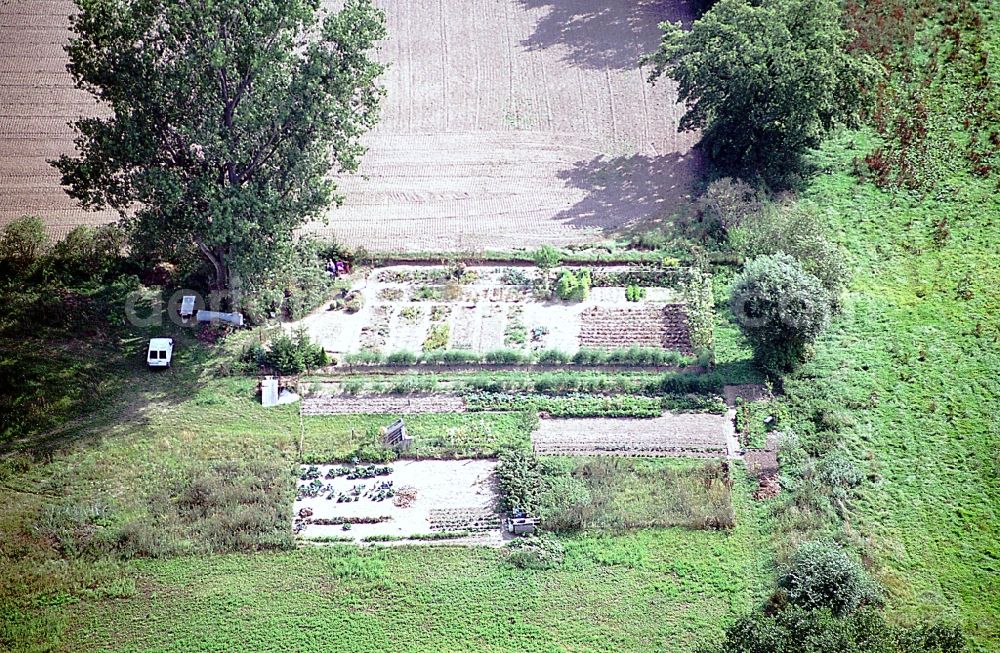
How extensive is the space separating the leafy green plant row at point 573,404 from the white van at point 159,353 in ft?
32.9

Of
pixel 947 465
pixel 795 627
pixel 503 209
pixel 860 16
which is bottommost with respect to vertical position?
pixel 795 627

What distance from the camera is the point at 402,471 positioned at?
35875mm

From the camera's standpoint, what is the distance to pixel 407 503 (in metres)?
34.8

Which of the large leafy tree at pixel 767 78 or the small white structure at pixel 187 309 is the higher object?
the large leafy tree at pixel 767 78

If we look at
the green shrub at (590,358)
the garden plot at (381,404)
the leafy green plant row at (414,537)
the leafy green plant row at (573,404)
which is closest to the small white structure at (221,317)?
the garden plot at (381,404)

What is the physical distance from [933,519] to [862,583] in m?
4.54

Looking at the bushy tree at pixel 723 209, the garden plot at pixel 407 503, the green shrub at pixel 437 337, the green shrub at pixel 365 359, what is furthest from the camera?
the bushy tree at pixel 723 209

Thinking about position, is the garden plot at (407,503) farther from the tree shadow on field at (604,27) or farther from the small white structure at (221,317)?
the tree shadow on field at (604,27)

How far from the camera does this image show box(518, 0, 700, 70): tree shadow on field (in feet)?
177

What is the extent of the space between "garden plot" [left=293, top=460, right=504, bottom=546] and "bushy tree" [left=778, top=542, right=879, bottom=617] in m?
8.11

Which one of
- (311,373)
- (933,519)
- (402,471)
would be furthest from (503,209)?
(933,519)

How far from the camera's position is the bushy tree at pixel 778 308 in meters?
37.6

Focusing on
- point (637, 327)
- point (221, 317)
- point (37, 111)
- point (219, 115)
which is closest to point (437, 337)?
point (637, 327)

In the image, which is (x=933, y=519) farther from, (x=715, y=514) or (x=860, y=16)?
(x=860, y=16)
